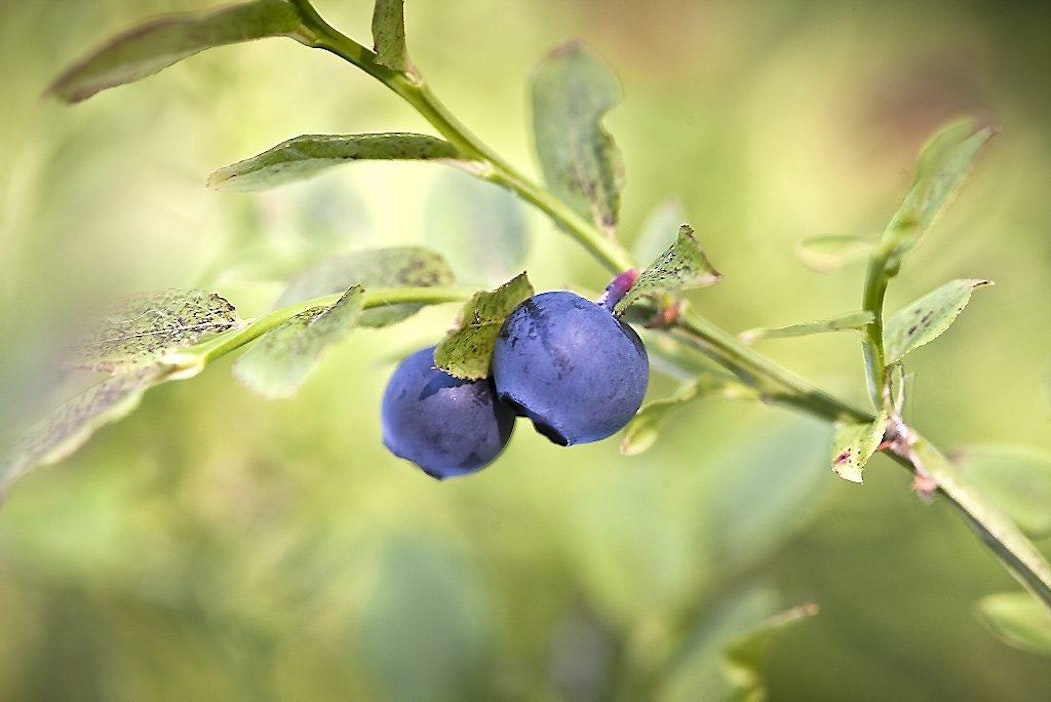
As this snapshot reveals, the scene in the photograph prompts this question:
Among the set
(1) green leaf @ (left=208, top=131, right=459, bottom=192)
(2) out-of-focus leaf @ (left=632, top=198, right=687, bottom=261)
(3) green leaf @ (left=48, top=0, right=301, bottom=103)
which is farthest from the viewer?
(2) out-of-focus leaf @ (left=632, top=198, right=687, bottom=261)

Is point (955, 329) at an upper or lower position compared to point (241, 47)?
lower

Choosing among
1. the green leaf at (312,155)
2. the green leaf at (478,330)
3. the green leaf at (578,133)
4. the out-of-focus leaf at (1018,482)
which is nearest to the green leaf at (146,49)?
the green leaf at (312,155)

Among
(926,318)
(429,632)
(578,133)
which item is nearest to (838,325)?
(926,318)

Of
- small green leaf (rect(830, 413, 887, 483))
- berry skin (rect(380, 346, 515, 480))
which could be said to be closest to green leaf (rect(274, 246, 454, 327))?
berry skin (rect(380, 346, 515, 480))

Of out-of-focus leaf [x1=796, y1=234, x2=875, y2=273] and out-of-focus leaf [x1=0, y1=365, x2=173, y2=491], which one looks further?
out-of-focus leaf [x1=796, y1=234, x2=875, y2=273]

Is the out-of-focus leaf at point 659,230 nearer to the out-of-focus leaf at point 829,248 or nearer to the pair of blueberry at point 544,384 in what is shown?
the out-of-focus leaf at point 829,248

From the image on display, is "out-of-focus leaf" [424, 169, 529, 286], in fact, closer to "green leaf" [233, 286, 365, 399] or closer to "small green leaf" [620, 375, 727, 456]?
"small green leaf" [620, 375, 727, 456]

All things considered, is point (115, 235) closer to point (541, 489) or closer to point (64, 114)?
point (64, 114)

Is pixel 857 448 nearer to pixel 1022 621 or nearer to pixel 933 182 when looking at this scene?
pixel 933 182

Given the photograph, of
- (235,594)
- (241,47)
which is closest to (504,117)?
(241,47)
